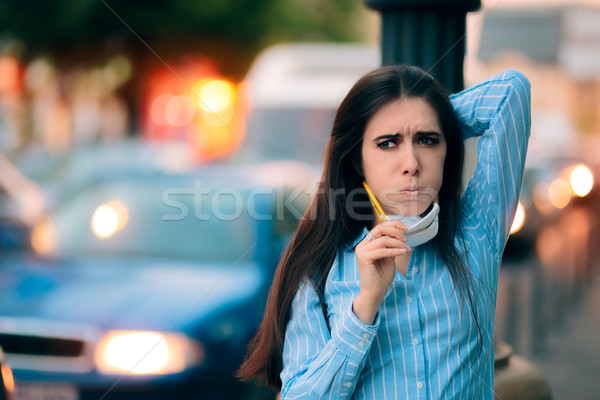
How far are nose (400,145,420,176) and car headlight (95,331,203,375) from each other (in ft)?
7.72

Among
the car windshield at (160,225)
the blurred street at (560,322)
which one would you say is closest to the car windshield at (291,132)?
the blurred street at (560,322)

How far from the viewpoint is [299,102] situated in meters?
11.3

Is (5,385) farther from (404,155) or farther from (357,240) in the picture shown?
(404,155)

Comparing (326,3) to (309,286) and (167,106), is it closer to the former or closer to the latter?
(167,106)

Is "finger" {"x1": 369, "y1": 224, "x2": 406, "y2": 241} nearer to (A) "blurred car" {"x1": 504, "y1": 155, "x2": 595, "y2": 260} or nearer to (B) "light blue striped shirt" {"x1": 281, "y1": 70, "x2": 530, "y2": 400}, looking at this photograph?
(B) "light blue striped shirt" {"x1": 281, "y1": 70, "x2": 530, "y2": 400}

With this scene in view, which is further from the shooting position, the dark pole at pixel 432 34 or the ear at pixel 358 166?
the dark pole at pixel 432 34

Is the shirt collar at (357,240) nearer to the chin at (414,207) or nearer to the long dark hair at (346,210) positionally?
the long dark hair at (346,210)

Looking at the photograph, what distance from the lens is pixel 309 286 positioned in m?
1.80

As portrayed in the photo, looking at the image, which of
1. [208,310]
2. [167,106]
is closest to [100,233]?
[208,310]

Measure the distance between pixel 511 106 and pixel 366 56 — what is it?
34.6 feet

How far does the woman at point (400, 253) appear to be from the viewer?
1654 millimetres

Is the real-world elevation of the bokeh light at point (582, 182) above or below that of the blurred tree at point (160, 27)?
below

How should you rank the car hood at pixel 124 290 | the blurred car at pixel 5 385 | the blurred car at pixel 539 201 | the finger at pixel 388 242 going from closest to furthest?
1. the finger at pixel 388 242
2. the blurred car at pixel 5 385
3. the car hood at pixel 124 290
4. the blurred car at pixel 539 201

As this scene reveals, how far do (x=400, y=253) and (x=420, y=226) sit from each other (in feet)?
0.42
